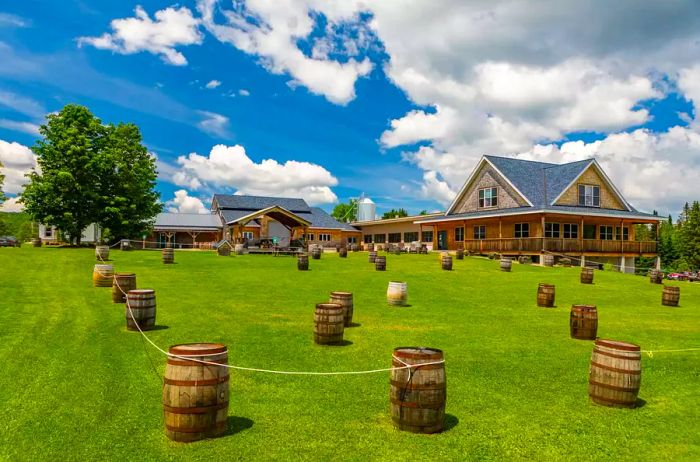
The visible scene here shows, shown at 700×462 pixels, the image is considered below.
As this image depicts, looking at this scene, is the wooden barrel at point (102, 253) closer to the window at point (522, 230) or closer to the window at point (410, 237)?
the window at point (522, 230)

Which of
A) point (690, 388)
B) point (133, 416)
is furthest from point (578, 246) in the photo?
point (133, 416)

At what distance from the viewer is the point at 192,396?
20.5ft

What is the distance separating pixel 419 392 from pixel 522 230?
119 feet

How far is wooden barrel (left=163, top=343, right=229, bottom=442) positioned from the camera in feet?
20.4

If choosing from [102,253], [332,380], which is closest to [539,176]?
[102,253]

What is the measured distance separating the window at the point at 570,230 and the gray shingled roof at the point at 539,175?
2.64m

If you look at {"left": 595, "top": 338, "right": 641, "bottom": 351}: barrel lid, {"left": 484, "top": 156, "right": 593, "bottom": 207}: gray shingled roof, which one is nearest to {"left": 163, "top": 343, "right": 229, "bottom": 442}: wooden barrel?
{"left": 595, "top": 338, "right": 641, "bottom": 351}: barrel lid

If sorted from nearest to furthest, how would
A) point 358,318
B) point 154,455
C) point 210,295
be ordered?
point 154,455 < point 358,318 < point 210,295

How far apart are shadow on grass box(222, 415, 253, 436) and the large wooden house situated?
3238 cm

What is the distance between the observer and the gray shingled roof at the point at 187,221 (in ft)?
195

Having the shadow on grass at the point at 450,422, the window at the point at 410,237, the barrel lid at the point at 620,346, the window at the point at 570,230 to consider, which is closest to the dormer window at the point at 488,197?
the window at the point at 570,230

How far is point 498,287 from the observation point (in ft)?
76.3

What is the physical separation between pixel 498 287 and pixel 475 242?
19383mm

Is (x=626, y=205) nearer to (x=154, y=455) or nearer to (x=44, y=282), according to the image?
(x=44, y=282)
